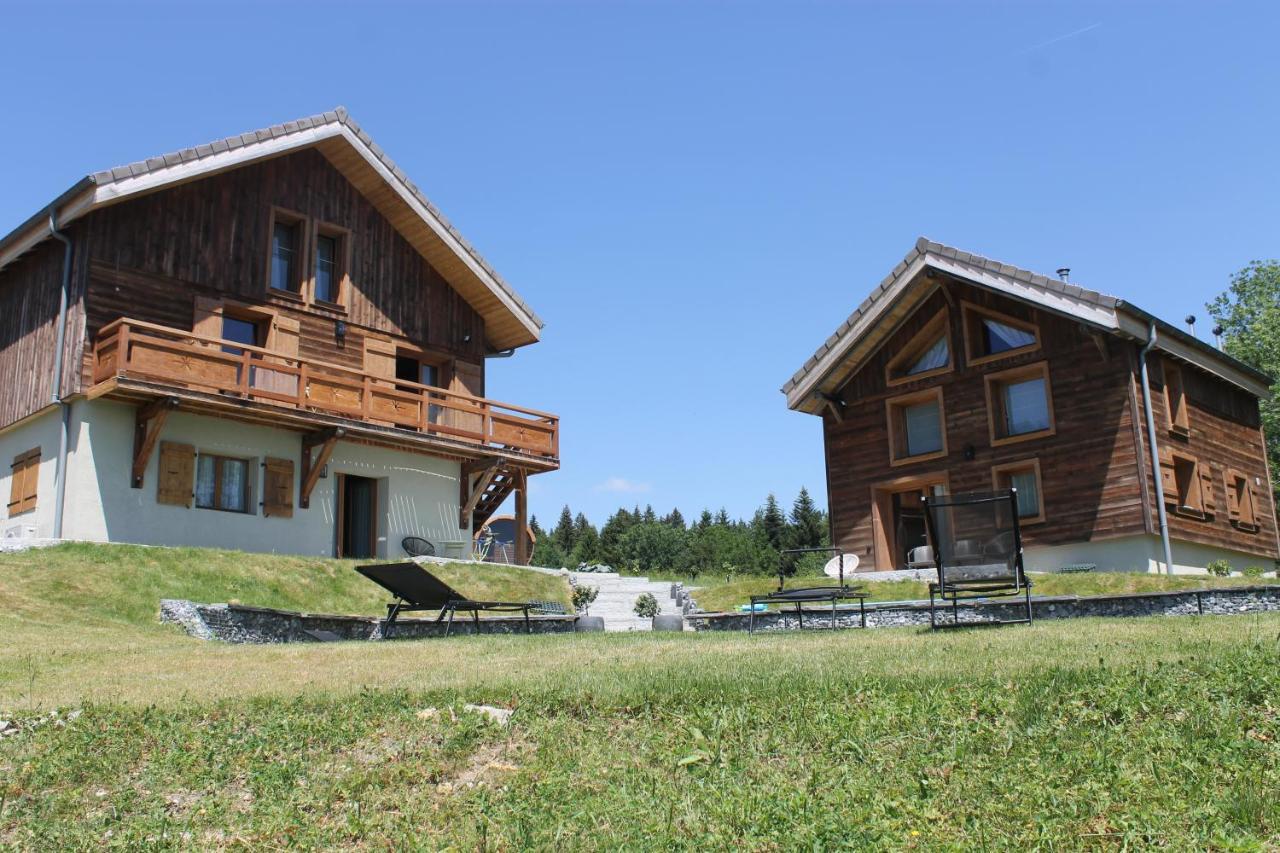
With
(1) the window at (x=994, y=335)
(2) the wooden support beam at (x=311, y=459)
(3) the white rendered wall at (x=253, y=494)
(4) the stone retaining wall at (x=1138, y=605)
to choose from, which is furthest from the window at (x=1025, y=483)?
(2) the wooden support beam at (x=311, y=459)

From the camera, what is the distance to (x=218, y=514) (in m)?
21.4

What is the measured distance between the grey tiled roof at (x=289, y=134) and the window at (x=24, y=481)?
5007 millimetres

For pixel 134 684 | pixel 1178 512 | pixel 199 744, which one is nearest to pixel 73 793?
pixel 199 744

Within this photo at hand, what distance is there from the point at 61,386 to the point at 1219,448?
2206 cm

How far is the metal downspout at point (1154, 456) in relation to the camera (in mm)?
21734

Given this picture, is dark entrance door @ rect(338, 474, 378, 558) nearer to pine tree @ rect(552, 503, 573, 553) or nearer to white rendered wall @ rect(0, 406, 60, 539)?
white rendered wall @ rect(0, 406, 60, 539)

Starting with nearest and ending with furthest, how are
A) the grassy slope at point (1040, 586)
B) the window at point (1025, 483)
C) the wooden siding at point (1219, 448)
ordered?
1. the grassy slope at point (1040, 586)
2. the wooden siding at point (1219, 448)
3. the window at point (1025, 483)

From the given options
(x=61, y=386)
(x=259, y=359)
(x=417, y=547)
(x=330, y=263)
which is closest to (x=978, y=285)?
(x=417, y=547)

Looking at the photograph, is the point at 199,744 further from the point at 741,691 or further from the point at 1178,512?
the point at 1178,512

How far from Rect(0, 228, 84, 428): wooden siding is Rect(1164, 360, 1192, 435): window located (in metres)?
19.7

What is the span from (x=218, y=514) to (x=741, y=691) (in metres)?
16.3

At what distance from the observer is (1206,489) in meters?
24.2

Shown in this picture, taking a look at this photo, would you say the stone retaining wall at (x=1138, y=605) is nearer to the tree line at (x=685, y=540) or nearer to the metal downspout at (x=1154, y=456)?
the metal downspout at (x=1154, y=456)

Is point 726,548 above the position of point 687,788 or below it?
above
